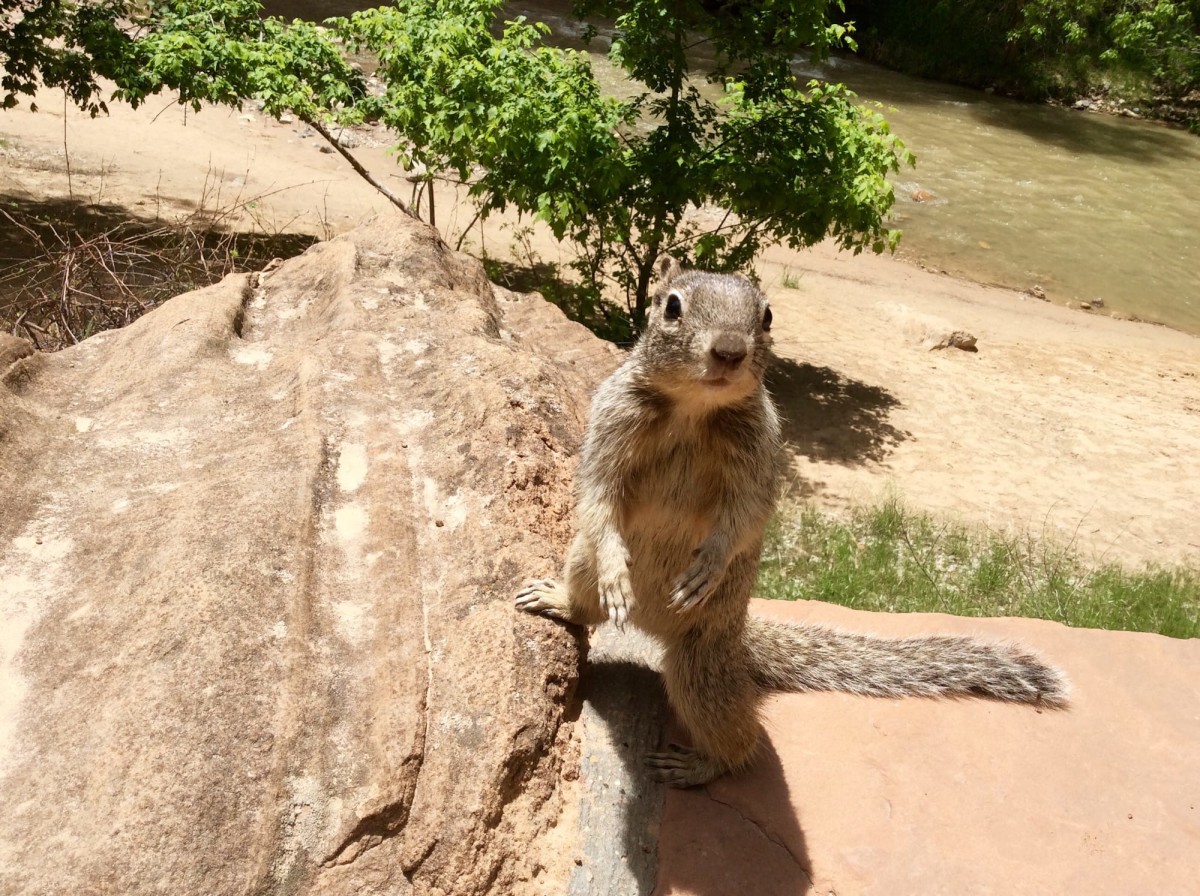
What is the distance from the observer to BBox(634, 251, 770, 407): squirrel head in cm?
308

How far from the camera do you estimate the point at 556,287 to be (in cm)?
1089

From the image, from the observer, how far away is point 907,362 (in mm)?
11695

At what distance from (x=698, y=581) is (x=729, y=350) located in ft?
2.58

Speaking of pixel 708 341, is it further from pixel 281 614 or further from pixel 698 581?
pixel 281 614

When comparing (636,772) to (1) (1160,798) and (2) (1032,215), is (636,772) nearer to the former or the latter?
(1) (1160,798)

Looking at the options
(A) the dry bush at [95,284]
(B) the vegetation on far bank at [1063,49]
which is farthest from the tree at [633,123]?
(B) the vegetation on far bank at [1063,49]

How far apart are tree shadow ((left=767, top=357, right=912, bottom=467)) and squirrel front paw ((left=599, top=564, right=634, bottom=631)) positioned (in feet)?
19.0

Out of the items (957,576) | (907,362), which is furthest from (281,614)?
(907,362)

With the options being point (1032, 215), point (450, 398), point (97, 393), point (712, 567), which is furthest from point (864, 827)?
point (1032, 215)

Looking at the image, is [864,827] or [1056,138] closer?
[864,827]

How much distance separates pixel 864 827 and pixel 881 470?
589 centimetres

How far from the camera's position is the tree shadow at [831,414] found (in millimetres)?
9195

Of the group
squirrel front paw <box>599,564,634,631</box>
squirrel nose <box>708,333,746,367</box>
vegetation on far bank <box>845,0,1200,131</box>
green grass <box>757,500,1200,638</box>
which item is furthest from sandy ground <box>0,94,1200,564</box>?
vegetation on far bank <box>845,0,1200,131</box>

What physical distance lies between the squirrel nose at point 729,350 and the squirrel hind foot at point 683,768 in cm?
142
